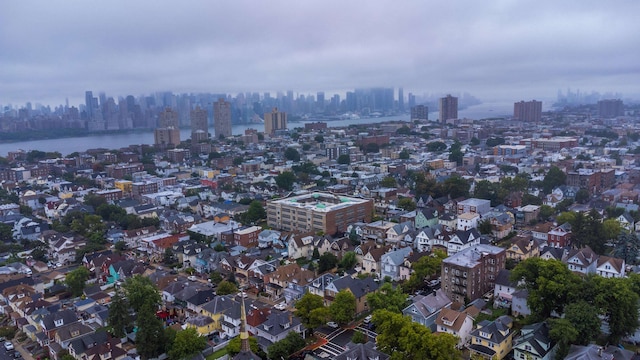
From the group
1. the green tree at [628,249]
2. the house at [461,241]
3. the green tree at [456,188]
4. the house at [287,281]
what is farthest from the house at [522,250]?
the green tree at [456,188]

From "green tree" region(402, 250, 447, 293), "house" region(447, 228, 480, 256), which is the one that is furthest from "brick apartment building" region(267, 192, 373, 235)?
"green tree" region(402, 250, 447, 293)

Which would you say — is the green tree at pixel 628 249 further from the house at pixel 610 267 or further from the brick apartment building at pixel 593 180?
the brick apartment building at pixel 593 180

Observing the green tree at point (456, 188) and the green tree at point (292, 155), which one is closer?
the green tree at point (456, 188)

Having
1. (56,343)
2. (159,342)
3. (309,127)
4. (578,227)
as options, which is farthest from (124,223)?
(309,127)

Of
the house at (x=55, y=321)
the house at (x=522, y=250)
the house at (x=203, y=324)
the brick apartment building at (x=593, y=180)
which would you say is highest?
the brick apartment building at (x=593, y=180)

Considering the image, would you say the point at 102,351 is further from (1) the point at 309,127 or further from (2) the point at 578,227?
(1) the point at 309,127

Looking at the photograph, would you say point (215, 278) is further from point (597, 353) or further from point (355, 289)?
point (597, 353)
